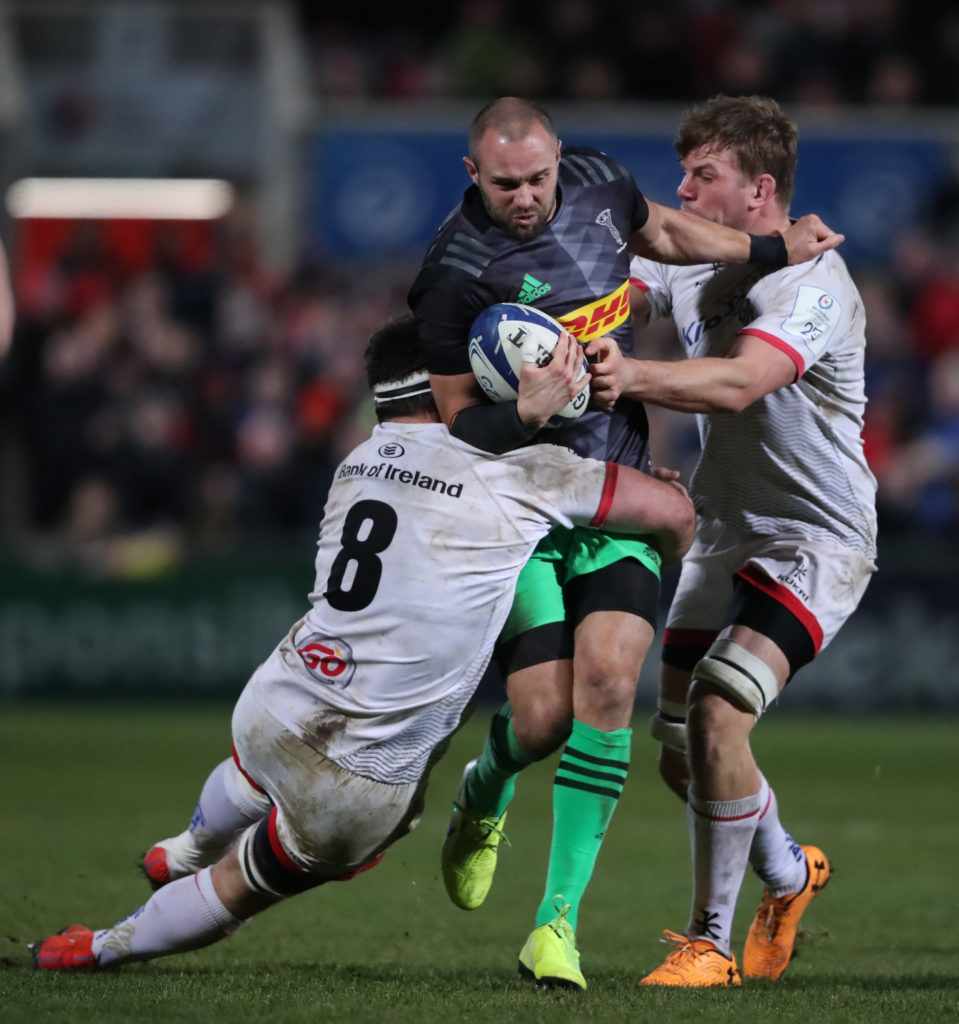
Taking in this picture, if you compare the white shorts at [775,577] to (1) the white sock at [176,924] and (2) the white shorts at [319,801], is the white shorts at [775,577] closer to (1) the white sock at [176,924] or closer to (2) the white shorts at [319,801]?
(2) the white shorts at [319,801]

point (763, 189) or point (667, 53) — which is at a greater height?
point (763, 189)

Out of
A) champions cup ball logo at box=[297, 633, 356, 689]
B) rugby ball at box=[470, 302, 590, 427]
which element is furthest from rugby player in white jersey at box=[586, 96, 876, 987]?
champions cup ball logo at box=[297, 633, 356, 689]

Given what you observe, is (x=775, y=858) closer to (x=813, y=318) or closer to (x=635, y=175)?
(x=813, y=318)

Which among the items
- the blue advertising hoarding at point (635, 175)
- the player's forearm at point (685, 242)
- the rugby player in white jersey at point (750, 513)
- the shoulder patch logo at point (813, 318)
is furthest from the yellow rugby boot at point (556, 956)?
the blue advertising hoarding at point (635, 175)

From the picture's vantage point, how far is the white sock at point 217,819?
16.3 feet

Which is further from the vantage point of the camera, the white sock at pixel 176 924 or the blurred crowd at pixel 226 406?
the blurred crowd at pixel 226 406

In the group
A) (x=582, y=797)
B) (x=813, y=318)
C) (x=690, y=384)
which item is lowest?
(x=582, y=797)

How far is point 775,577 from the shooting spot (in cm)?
536

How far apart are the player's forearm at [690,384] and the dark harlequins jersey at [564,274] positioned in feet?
0.69

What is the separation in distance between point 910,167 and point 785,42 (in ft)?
7.26

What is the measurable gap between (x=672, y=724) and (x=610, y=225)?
1655 millimetres

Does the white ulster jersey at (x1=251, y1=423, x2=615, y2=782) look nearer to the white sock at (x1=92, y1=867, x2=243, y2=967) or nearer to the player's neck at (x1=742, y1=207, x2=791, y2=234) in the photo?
the white sock at (x1=92, y1=867, x2=243, y2=967)

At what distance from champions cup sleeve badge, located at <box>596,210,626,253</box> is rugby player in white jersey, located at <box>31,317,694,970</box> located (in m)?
0.51

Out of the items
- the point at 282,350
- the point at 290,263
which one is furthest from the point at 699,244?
the point at 290,263
